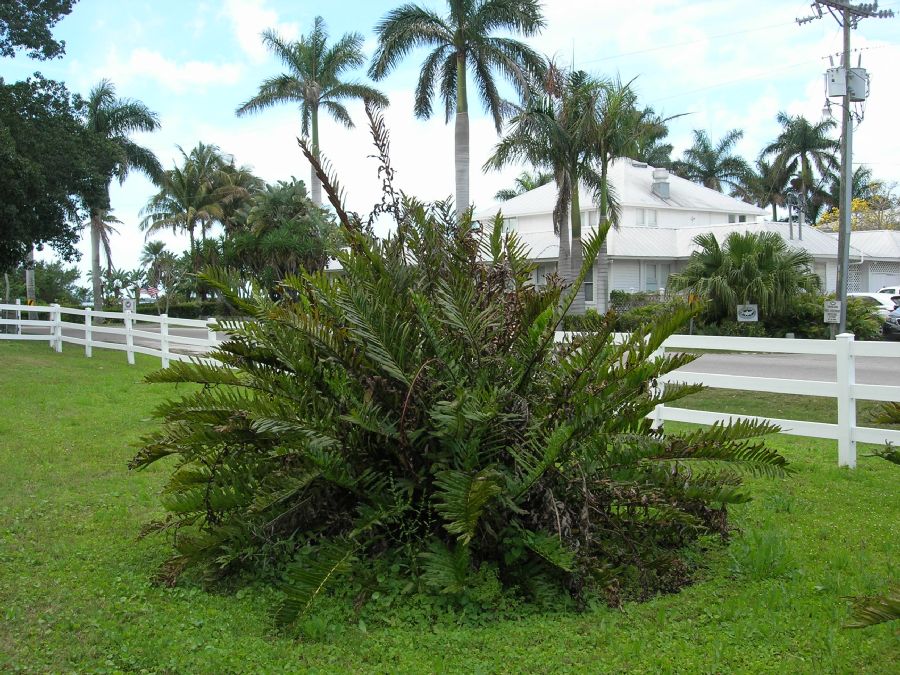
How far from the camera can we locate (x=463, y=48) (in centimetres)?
3134

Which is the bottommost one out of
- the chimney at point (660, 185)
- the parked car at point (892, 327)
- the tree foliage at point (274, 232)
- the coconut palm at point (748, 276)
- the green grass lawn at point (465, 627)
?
the green grass lawn at point (465, 627)

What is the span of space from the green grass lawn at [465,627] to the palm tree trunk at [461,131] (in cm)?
2501

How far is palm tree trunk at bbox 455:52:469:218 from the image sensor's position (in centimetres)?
3107

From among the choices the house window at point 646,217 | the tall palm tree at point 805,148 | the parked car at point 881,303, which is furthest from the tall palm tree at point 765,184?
the parked car at point 881,303

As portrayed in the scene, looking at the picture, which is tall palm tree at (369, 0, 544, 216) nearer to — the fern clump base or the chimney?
the chimney

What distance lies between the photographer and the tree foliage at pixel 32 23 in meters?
25.0

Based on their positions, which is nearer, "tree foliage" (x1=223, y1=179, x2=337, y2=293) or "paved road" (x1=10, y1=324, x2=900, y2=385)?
"paved road" (x1=10, y1=324, x2=900, y2=385)

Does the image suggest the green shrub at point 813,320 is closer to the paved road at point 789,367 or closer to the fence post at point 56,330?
the paved road at point 789,367

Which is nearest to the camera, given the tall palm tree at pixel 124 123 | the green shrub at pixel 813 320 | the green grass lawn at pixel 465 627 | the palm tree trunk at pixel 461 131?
the green grass lawn at pixel 465 627

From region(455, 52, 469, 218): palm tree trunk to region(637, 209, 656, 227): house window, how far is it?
55.5ft

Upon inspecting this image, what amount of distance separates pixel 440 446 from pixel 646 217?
42842mm

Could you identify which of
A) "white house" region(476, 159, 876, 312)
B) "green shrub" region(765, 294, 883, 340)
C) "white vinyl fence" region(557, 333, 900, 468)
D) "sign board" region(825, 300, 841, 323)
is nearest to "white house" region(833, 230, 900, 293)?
"white house" region(476, 159, 876, 312)

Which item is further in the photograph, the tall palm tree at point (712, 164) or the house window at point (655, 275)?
the tall palm tree at point (712, 164)

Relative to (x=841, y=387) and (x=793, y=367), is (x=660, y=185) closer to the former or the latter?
(x=793, y=367)
